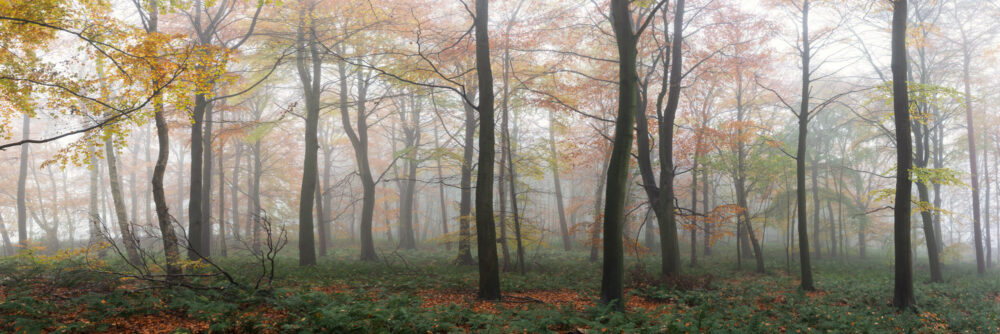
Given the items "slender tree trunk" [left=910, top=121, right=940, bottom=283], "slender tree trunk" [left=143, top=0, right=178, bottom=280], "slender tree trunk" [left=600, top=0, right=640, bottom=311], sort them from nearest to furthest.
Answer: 1. "slender tree trunk" [left=600, top=0, right=640, bottom=311]
2. "slender tree trunk" [left=143, top=0, right=178, bottom=280]
3. "slender tree trunk" [left=910, top=121, right=940, bottom=283]

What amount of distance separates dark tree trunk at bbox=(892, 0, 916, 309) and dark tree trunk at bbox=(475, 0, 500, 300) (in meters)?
7.47

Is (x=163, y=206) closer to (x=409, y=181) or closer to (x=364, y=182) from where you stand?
(x=364, y=182)

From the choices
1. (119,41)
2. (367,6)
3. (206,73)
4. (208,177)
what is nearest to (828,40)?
(367,6)

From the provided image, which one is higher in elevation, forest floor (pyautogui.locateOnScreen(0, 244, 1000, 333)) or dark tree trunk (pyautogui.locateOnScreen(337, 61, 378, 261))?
dark tree trunk (pyautogui.locateOnScreen(337, 61, 378, 261))

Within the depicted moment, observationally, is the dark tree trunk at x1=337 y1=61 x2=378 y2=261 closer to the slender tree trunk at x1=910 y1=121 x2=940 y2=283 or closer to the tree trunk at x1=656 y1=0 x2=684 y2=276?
the tree trunk at x1=656 y1=0 x2=684 y2=276

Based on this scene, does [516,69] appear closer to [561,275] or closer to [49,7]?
[561,275]

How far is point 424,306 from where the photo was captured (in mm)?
6777

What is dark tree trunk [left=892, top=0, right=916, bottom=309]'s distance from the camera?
8.32m

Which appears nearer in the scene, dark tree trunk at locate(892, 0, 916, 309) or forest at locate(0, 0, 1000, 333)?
forest at locate(0, 0, 1000, 333)

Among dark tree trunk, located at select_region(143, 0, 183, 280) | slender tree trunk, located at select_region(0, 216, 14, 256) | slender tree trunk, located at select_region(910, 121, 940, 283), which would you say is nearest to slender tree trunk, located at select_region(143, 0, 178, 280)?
dark tree trunk, located at select_region(143, 0, 183, 280)

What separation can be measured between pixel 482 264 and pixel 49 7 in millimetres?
7433

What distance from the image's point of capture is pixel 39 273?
7.26 meters

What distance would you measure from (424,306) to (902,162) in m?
8.97

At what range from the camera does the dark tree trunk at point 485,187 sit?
A: 290 inches
